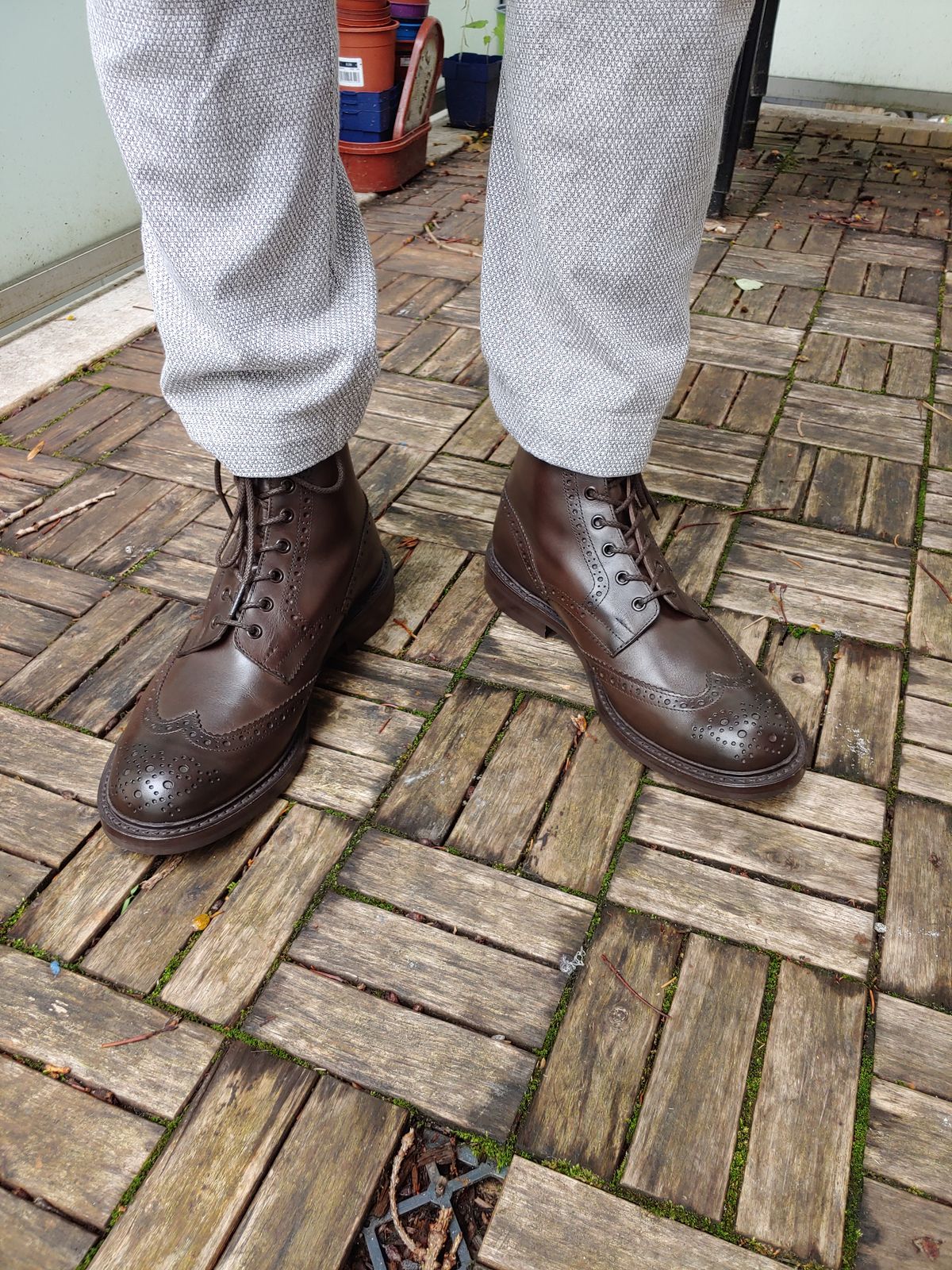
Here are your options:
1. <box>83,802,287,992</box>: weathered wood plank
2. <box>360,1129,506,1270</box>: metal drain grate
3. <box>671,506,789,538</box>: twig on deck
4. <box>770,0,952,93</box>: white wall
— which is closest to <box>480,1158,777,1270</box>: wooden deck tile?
<box>360,1129,506,1270</box>: metal drain grate

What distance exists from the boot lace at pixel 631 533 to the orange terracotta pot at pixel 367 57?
2.04 metres

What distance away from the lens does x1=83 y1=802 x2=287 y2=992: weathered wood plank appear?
0.93 meters

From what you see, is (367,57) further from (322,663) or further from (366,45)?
(322,663)

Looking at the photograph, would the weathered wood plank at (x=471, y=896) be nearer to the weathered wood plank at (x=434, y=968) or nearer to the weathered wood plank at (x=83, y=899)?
the weathered wood plank at (x=434, y=968)

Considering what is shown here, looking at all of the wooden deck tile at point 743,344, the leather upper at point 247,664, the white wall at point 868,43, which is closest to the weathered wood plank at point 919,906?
the leather upper at point 247,664

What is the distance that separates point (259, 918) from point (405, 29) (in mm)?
2855

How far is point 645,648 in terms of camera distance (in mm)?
1099

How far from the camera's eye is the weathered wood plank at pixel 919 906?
0.92 m

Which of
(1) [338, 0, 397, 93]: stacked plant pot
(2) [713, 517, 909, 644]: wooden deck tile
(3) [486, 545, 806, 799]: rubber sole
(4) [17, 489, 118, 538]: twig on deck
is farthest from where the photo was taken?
(1) [338, 0, 397, 93]: stacked plant pot

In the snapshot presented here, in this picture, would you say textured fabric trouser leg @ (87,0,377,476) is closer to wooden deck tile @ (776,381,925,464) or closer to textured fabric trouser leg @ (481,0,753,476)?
textured fabric trouser leg @ (481,0,753,476)

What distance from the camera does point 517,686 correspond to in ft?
4.03

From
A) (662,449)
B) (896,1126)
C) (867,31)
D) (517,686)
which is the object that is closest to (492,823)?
(517,686)

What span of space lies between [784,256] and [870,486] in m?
1.07

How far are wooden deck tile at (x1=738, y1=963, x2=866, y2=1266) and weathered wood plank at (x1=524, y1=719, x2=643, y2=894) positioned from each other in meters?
0.22
